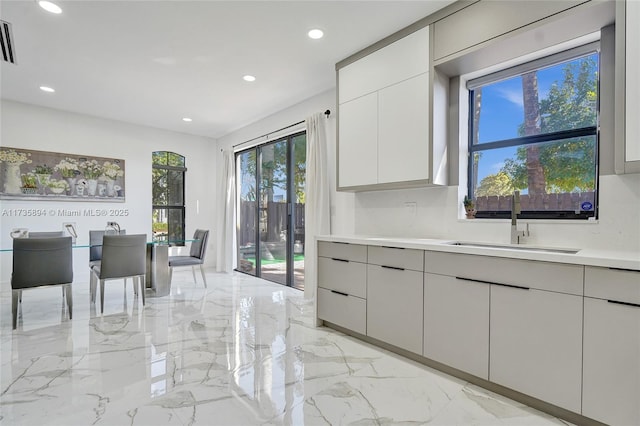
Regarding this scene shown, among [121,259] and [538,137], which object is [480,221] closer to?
[538,137]

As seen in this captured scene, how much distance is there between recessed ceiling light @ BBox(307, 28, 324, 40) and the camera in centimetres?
284

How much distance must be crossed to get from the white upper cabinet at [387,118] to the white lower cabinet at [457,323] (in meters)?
0.92

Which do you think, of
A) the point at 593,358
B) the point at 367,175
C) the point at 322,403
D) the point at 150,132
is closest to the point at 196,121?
the point at 150,132

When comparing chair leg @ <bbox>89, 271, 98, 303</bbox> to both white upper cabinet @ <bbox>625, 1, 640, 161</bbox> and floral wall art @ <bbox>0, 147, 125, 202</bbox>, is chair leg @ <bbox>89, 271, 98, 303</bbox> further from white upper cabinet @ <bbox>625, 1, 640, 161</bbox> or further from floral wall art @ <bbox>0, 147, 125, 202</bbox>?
white upper cabinet @ <bbox>625, 1, 640, 161</bbox>

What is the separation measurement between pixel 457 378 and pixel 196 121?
5.38m

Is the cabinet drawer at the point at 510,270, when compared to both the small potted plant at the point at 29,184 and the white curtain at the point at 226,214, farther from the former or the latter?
the small potted plant at the point at 29,184

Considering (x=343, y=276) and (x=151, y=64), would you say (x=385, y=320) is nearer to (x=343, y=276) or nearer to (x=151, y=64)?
(x=343, y=276)

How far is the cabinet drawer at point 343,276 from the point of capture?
109 inches

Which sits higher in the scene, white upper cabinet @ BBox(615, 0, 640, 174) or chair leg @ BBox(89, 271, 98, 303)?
white upper cabinet @ BBox(615, 0, 640, 174)

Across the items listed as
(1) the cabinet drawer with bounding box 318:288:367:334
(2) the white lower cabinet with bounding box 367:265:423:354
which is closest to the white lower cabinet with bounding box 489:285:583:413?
(2) the white lower cabinet with bounding box 367:265:423:354

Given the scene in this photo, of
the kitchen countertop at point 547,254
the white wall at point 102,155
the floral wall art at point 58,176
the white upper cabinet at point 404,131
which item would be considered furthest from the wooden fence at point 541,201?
the floral wall art at point 58,176

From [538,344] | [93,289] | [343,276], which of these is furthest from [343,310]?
[93,289]

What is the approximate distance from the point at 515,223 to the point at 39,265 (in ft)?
14.2

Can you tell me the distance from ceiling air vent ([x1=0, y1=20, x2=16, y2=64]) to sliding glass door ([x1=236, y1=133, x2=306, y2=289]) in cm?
315
